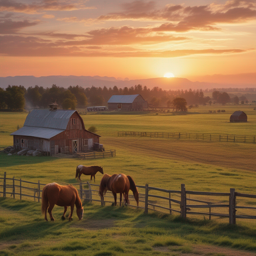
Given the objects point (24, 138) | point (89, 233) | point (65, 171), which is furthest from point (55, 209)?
point (24, 138)

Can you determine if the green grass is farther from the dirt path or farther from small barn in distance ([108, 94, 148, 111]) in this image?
small barn in distance ([108, 94, 148, 111])

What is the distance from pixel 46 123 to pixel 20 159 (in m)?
9.98

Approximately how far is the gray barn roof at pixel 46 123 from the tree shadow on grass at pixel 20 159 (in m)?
3.43

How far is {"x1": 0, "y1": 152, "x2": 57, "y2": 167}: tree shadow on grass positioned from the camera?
38.3 metres

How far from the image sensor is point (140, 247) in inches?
420

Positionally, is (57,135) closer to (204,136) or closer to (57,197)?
(204,136)

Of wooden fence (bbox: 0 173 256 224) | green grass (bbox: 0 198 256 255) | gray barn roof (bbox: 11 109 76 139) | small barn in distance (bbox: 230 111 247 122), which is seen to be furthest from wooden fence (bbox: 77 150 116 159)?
small barn in distance (bbox: 230 111 247 122)

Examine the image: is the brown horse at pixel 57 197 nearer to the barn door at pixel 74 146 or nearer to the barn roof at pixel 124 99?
the barn door at pixel 74 146

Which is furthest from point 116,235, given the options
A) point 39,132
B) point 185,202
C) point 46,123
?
point 46,123

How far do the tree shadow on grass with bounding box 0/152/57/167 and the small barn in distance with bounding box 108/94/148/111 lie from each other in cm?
11489

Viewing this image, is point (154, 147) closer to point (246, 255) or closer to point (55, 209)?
point (55, 209)

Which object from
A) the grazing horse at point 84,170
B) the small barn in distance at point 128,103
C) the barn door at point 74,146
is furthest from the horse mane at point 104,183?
the small barn in distance at point 128,103

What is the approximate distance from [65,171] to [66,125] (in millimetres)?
15612

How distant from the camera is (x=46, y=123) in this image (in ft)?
167
